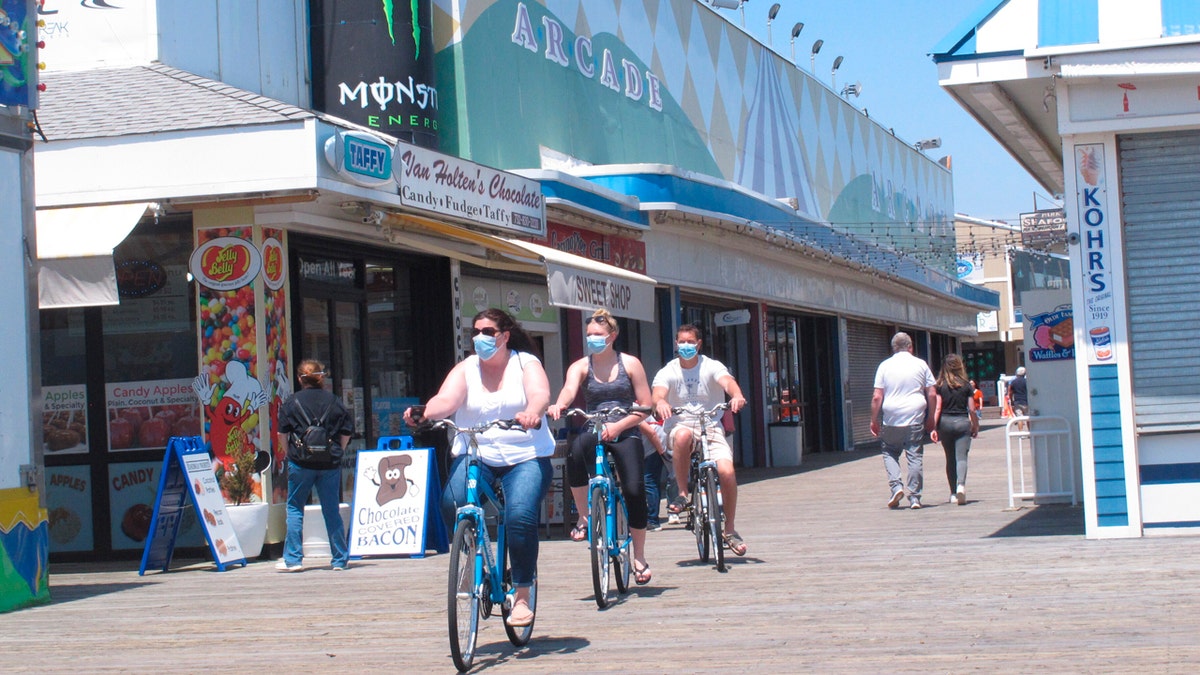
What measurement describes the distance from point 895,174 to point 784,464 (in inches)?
650

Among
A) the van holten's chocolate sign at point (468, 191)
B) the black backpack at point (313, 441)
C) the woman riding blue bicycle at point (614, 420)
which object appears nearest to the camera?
the woman riding blue bicycle at point (614, 420)

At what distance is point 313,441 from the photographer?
11.2 meters

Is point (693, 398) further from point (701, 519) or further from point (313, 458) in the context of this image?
point (313, 458)

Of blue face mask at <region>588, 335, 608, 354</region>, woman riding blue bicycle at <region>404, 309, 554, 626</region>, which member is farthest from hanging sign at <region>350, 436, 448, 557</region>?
woman riding blue bicycle at <region>404, 309, 554, 626</region>

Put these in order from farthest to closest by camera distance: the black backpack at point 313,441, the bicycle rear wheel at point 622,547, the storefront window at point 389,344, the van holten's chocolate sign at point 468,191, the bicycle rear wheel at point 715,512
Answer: the storefront window at point 389,344 → the van holten's chocolate sign at point 468,191 → the black backpack at point 313,441 → the bicycle rear wheel at point 715,512 → the bicycle rear wheel at point 622,547

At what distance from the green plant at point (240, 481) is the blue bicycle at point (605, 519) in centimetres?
444

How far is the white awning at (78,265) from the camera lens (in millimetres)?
10984

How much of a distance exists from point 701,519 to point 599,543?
2.01 metres

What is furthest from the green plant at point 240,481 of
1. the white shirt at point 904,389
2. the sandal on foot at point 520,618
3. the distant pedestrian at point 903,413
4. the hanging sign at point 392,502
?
the white shirt at point 904,389

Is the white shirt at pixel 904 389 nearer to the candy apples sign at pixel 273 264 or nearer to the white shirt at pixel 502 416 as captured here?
the candy apples sign at pixel 273 264

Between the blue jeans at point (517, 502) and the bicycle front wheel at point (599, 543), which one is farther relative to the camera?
the bicycle front wheel at point (599, 543)

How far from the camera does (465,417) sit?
6.98 meters

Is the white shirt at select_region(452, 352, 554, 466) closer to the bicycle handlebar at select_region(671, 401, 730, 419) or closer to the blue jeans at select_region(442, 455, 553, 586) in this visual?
the blue jeans at select_region(442, 455, 553, 586)

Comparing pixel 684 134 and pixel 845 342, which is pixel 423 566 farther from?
pixel 845 342
